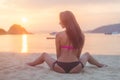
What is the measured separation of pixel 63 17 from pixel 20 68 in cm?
186

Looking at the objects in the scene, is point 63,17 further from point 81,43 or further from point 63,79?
point 63,79

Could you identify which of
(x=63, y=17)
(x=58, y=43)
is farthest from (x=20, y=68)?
(x=63, y=17)

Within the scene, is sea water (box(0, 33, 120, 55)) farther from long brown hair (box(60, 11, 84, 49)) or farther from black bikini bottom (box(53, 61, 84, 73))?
long brown hair (box(60, 11, 84, 49))

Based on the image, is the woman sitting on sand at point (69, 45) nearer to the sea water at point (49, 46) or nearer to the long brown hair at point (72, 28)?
the long brown hair at point (72, 28)

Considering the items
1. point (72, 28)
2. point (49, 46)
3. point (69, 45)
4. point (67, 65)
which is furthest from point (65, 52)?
point (49, 46)

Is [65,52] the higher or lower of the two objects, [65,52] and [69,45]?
the lower

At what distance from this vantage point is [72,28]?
22.1ft

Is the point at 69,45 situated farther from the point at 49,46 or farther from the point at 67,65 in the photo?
the point at 49,46

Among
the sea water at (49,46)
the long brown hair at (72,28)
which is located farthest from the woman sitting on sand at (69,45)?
the sea water at (49,46)

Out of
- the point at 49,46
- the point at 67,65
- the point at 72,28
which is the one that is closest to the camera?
the point at 72,28

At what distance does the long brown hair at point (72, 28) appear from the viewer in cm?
671

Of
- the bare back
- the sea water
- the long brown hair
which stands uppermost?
the long brown hair

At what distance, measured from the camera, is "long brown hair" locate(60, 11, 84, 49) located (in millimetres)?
6711

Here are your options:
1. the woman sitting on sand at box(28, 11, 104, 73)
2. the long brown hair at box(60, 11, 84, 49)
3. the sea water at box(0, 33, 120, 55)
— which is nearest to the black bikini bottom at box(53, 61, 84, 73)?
the woman sitting on sand at box(28, 11, 104, 73)
